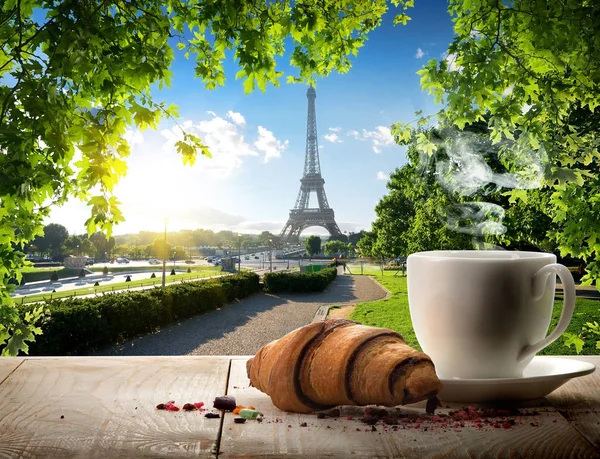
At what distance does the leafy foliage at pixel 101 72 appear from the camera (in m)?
1.94

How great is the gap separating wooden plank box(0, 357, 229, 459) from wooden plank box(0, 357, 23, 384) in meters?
0.03

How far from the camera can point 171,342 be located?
1545 centimetres

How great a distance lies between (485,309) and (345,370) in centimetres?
43

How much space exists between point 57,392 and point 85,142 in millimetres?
999

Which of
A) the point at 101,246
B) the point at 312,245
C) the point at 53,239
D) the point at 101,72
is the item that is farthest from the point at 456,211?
the point at 312,245

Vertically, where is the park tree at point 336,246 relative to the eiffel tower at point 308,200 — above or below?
below

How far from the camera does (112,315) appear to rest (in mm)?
14391

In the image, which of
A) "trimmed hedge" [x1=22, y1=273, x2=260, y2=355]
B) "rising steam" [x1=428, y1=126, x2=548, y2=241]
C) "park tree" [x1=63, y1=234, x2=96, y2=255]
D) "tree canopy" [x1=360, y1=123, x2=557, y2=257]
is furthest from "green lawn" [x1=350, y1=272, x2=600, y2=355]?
"park tree" [x1=63, y1=234, x2=96, y2=255]

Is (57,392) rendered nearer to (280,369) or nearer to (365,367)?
(280,369)

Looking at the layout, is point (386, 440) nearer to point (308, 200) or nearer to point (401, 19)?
point (401, 19)

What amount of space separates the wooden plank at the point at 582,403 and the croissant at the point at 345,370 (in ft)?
1.18

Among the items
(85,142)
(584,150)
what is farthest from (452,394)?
(584,150)

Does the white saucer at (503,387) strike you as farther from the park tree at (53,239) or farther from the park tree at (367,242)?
the park tree at (53,239)

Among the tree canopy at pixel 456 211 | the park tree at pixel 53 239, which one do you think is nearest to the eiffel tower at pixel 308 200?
the tree canopy at pixel 456 211
